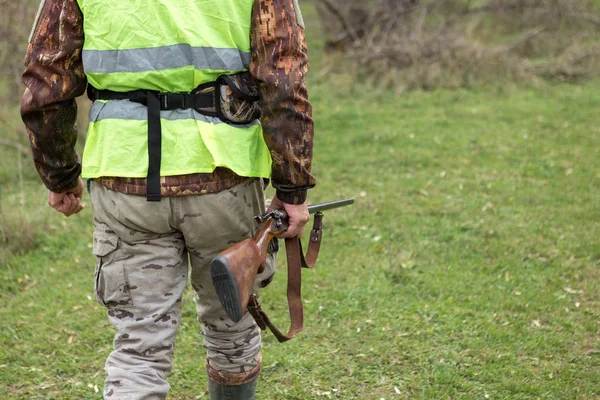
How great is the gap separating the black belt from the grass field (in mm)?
1520

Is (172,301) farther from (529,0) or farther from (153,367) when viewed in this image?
(529,0)

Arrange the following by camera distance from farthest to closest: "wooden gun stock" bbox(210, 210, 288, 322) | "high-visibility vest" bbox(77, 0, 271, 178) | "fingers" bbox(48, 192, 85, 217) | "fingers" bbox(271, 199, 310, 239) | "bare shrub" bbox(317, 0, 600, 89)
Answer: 1. "bare shrub" bbox(317, 0, 600, 89)
2. "fingers" bbox(48, 192, 85, 217)
3. "fingers" bbox(271, 199, 310, 239)
4. "high-visibility vest" bbox(77, 0, 271, 178)
5. "wooden gun stock" bbox(210, 210, 288, 322)

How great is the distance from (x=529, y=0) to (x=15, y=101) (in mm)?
8037

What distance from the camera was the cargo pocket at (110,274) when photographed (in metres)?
2.38

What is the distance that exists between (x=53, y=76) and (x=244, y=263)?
0.88 m

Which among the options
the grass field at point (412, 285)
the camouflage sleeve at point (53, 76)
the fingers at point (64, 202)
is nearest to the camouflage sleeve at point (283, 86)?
the camouflage sleeve at point (53, 76)

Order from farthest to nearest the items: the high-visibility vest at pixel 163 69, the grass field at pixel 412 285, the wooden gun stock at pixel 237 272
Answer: the grass field at pixel 412 285, the high-visibility vest at pixel 163 69, the wooden gun stock at pixel 237 272

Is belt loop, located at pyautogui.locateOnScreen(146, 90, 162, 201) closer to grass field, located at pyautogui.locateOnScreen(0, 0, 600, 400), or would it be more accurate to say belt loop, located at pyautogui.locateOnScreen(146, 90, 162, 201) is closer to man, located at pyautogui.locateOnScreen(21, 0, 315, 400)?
man, located at pyautogui.locateOnScreen(21, 0, 315, 400)

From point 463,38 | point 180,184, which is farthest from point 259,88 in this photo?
point 463,38

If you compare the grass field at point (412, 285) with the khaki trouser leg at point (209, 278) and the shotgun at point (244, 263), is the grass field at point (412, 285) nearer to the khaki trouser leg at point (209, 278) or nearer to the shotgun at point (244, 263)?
the khaki trouser leg at point (209, 278)

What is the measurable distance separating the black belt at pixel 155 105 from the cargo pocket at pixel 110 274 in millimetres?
218

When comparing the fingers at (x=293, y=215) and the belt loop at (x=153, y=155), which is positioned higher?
the belt loop at (x=153, y=155)

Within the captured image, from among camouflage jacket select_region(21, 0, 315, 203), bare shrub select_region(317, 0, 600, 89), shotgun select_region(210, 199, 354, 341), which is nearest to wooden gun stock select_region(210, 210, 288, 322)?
shotgun select_region(210, 199, 354, 341)

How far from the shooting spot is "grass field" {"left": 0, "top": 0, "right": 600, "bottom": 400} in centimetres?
360
